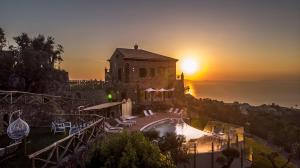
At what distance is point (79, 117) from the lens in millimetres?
22109

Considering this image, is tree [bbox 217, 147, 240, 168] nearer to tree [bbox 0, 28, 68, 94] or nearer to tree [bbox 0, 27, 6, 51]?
tree [bbox 0, 28, 68, 94]

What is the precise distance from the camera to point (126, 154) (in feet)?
37.1

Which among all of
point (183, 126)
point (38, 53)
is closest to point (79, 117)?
point (183, 126)

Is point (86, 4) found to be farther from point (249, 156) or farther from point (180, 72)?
point (249, 156)

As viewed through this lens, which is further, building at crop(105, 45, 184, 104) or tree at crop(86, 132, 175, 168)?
building at crop(105, 45, 184, 104)

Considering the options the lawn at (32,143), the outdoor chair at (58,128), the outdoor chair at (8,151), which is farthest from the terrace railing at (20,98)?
the outdoor chair at (8,151)

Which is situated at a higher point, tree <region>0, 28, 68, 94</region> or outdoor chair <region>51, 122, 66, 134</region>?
tree <region>0, 28, 68, 94</region>

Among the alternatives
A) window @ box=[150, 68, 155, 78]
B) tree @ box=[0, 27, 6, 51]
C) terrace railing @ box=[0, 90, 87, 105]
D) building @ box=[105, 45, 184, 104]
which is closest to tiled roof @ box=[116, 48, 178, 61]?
building @ box=[105, 45, 184, 104]

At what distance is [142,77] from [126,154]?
29530 millimetres

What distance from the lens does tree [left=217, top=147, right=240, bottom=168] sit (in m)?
19.5

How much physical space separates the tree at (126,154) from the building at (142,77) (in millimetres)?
26421

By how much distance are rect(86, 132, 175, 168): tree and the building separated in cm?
2642

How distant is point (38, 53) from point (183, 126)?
18.2 metres

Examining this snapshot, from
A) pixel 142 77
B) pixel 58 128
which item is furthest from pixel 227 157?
pixel 142 77
